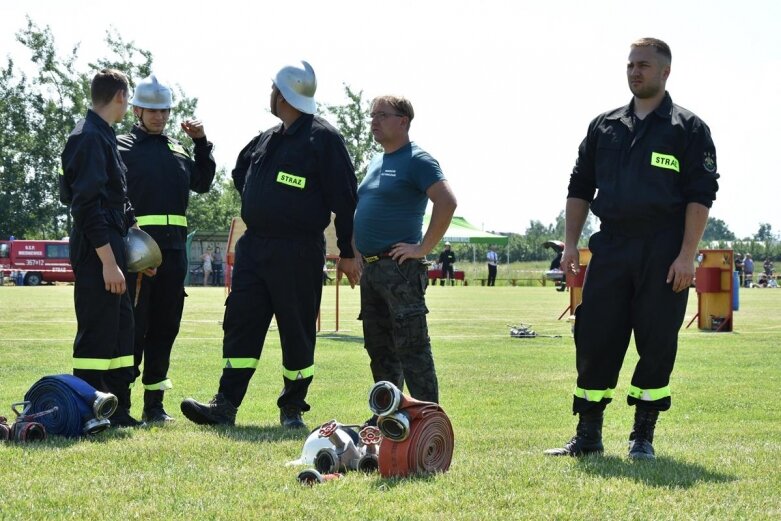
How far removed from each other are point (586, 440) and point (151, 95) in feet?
12.9

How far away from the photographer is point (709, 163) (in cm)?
588

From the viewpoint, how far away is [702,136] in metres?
5.87

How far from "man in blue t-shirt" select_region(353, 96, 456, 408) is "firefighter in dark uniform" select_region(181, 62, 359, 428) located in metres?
0.39

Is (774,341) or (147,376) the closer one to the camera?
(147,376)

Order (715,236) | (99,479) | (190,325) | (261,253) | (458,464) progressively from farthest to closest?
(715,236) → (190,325) → (261,253) → (458,464) → (99,479)

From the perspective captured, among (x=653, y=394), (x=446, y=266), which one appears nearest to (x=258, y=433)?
(x=653, y=394)

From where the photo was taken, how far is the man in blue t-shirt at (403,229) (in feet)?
21.8

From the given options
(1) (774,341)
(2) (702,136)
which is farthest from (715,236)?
(2) (702,136)

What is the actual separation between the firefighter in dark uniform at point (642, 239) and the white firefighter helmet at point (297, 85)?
2.04 m

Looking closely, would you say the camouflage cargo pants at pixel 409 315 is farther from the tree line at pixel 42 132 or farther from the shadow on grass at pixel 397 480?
the tree line at pixel 42 132

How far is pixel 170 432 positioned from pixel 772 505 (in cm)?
368

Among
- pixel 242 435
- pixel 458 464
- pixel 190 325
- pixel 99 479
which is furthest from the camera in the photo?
pixel 190 325

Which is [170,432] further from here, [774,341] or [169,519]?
[774,341]

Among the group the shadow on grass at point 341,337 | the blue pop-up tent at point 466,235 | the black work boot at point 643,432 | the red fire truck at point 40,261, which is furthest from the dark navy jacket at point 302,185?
the red fire truck at point 40,261
